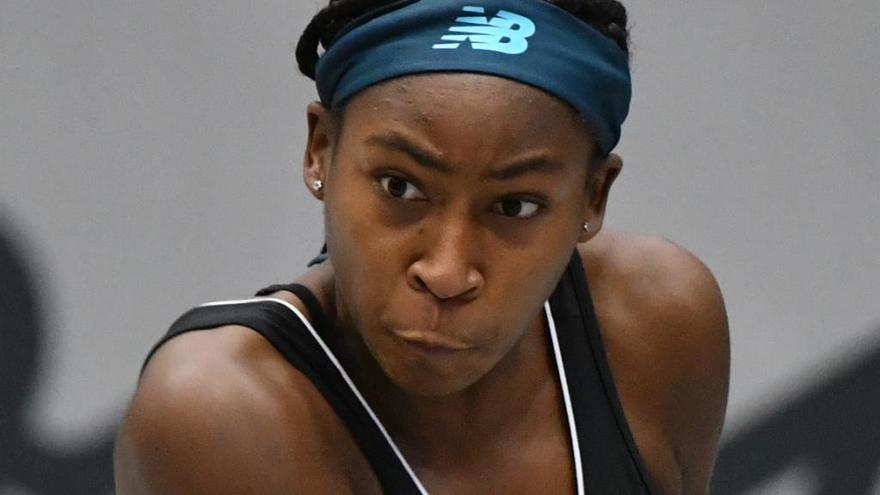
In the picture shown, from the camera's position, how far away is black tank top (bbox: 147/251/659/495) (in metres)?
0.93

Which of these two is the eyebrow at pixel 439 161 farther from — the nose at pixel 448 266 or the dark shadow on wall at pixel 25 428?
the dark shadow on wall at pixel 25 428

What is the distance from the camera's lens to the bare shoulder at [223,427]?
866 millimetres

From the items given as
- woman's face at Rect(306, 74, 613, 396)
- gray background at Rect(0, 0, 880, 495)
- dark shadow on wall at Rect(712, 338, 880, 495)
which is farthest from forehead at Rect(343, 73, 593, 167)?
dark shadow on wall at Rect(712, 338, 880, 495)

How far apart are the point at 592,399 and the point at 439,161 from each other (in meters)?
0.30

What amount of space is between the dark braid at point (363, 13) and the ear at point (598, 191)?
0.23ft

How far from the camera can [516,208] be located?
2.81ft

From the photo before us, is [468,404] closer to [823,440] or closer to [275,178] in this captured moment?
[275,178]

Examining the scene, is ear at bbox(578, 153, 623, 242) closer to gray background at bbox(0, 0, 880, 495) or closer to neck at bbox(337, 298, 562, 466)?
neck at bbox(337, 298, 562, 466)

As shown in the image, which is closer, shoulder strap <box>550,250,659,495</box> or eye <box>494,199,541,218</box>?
eye <box>494,199,541,218</box>

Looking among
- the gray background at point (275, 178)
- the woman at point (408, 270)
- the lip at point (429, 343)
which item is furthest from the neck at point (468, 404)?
the gray background at point (275, 178)

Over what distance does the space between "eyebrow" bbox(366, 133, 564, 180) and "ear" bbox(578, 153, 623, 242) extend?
76mm

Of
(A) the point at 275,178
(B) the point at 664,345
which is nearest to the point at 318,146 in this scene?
(B) the point at 664,345

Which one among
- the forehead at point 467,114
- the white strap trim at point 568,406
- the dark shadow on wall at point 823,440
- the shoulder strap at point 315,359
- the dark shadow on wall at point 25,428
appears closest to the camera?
the forehead at point 467,114

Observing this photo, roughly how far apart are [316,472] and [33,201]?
82cm
